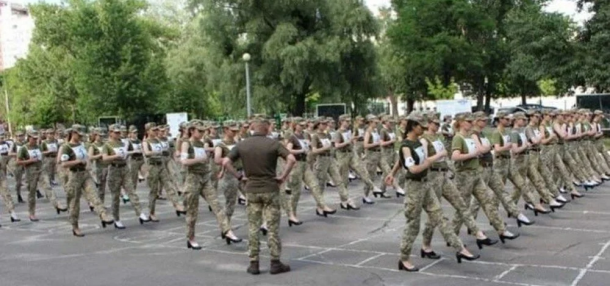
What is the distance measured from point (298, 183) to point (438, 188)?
3.95 metres

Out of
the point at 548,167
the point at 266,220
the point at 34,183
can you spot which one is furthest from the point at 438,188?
the point at 34,183

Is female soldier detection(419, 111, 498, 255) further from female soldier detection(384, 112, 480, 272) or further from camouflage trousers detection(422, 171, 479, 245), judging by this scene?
female soldier detection(384, 112, 480, 272)

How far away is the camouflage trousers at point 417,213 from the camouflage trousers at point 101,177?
8.55m

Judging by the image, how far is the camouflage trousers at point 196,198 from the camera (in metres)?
10.5

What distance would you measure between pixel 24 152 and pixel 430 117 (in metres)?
10.2

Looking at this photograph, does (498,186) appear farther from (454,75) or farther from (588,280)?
(454,75)

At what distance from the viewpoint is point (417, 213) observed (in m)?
8.50

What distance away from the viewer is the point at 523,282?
25.9ft

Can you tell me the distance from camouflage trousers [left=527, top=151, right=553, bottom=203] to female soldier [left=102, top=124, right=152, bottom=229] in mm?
7344

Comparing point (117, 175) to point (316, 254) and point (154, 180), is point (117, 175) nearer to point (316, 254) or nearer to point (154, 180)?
point (154, 180)

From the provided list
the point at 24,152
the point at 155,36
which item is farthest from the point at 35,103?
the point at 24,152

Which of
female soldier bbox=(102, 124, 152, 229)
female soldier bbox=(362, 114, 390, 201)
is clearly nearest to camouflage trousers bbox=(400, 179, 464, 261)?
female soldier bbox=(102, 124, 152, 229)

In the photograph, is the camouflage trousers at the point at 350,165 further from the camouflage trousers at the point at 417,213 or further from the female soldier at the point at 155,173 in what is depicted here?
the camouflage trousers at the point at 417,213

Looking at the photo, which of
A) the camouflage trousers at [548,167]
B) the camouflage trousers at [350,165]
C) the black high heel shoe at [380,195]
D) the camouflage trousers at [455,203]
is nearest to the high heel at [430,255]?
the camouflage trousers at [455,203]
